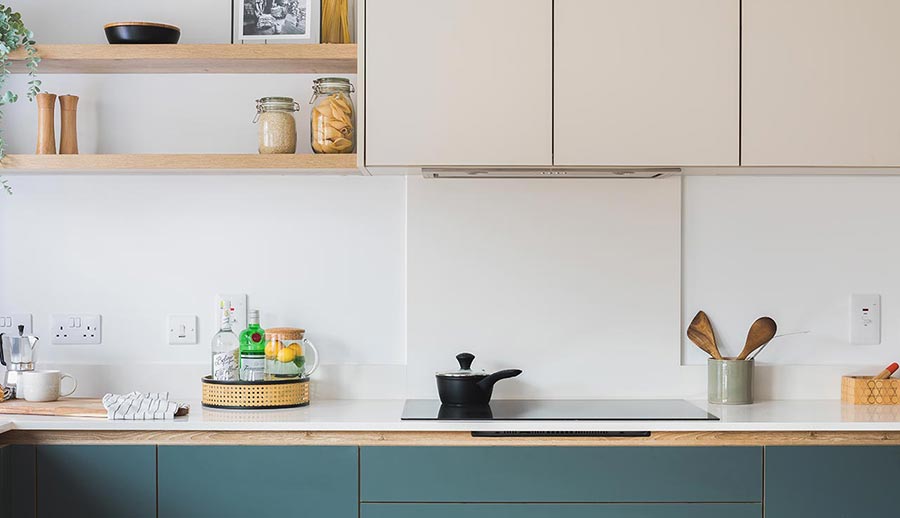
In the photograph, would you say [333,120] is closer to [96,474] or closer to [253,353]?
[253,353]

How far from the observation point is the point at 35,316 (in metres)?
3.04

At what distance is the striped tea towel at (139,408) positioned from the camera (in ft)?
8.32

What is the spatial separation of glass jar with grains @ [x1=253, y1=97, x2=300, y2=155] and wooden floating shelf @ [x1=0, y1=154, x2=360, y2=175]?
2.8 inches

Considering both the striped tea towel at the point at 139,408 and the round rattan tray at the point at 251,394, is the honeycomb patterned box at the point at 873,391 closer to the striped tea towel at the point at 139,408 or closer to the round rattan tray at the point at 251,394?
the round rattan tray at the point at 251,394

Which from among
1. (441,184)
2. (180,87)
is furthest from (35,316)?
(441,184)

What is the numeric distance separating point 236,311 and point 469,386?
0.76 metres

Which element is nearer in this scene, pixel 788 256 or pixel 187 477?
pixel 187 477

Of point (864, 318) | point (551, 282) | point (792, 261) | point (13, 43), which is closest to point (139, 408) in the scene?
point (13, 43)

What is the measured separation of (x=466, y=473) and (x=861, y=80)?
1.44m

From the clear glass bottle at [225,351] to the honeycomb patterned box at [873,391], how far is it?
1.73 m

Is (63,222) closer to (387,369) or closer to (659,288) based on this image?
(387,369)

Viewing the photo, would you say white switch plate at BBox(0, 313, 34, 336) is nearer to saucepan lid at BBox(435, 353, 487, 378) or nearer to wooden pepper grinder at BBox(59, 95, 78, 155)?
wooden pepper grinder at BBox(59, 95, 78, 155)

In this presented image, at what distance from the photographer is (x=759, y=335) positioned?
9.55 ft

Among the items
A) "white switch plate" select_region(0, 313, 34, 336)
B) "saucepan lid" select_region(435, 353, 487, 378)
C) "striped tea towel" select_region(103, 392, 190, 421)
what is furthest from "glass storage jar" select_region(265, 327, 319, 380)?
"white switch plate" select_region(0, 313, 34, 336)
